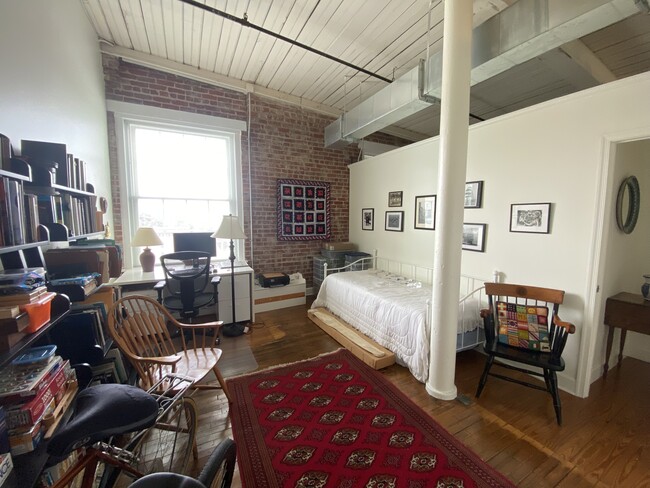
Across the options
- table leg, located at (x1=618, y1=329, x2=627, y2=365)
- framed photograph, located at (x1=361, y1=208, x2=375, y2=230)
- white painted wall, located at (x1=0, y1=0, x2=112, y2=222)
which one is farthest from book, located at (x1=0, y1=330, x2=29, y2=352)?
table leg, located at (x1=618, y1=329, x2=627, y2=365)

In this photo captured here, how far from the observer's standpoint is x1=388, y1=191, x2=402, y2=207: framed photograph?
385 cm

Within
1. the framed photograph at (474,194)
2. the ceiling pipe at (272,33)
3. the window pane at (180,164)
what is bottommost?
the framed photograph at (474,194)

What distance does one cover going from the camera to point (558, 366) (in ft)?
6.07

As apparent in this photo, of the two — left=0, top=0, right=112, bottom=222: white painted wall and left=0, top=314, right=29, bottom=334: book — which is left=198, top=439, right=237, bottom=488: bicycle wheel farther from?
left=0, top=0, right=112, bottom=222: white painted wall

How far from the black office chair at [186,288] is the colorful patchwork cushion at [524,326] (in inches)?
107

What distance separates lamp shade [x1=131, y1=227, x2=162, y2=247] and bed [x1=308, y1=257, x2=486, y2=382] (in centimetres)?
209

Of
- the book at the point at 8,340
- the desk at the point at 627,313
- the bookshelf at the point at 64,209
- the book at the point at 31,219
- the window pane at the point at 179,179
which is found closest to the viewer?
the book at the point at 8,340

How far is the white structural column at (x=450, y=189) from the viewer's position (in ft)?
6.19

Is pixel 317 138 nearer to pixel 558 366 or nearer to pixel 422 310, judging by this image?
pixel 422 310

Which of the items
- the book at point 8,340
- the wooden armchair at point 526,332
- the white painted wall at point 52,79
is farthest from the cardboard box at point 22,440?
the wooden armchair at point 526,332

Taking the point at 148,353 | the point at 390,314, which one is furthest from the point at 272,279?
the point at 148,353

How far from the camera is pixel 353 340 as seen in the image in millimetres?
2854

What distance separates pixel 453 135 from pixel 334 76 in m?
2.27

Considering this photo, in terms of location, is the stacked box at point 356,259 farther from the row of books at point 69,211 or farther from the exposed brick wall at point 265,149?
the row of books at point 69,211
